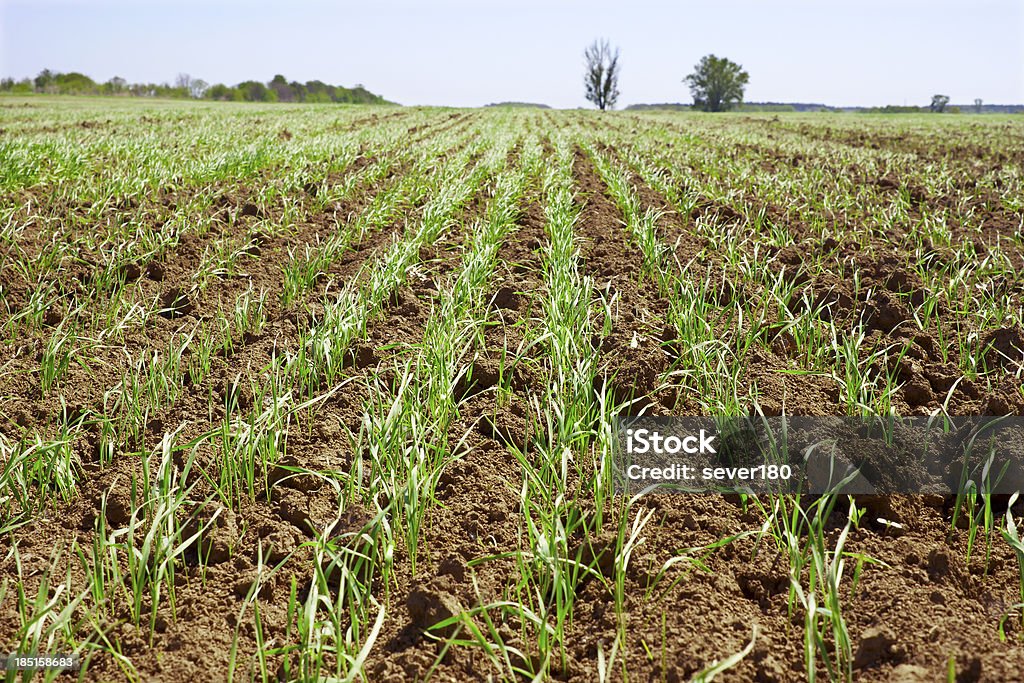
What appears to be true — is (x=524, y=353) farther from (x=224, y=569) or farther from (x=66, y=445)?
(x=66, y=445)

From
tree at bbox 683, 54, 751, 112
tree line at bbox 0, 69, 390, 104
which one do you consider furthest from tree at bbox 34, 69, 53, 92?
tree at bbox 683, 54, 751, 112

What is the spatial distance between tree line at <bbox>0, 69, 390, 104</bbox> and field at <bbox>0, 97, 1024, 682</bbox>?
203ft

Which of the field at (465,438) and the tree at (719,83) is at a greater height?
the tree at (719,83)

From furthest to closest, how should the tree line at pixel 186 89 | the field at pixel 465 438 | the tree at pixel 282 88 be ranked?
the tree at pixel 282 88
the tree line at pixel 186 89
the field at pixel 465 438

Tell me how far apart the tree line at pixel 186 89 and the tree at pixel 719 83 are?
37181 millimetres

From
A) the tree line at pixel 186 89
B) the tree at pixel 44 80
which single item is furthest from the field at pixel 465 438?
the tree at pixel 44 80

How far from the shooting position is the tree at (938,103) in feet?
258

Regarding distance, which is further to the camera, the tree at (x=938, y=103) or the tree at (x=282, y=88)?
the tree at (x=282, y=88)

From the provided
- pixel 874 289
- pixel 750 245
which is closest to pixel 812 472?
pixel 874 289

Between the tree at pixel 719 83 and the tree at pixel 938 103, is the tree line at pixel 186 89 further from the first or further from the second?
the tree at pixel 938 103

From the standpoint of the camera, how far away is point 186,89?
3076 inches

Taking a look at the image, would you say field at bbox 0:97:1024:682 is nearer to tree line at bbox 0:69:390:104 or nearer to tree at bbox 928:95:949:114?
tree line at bbox 0:69:390:104

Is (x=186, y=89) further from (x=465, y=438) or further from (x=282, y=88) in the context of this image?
(x=465, y=438)

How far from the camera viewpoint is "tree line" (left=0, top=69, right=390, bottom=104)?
6875 centimetres
